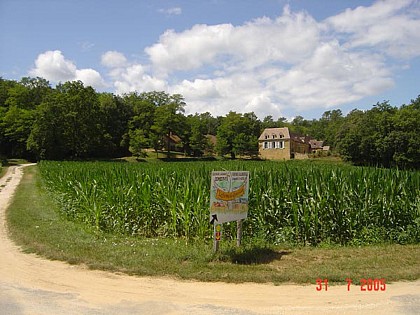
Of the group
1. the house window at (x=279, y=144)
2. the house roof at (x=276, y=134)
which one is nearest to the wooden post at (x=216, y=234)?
the house roof at (x=276, y=134)

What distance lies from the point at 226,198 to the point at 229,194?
0.11 m

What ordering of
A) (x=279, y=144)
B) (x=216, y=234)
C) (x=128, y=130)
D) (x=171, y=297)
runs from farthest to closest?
1. (x=279, y=144)
2. (x=128, y=130)
3. (x=216, y=234)
4. (x=171, y=297)

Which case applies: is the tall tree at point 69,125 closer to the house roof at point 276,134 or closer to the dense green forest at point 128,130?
the dense green forest at point 128,130

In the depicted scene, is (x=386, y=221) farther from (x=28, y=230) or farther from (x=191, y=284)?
(x=28, y=230)

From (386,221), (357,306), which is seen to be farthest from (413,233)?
(357,306)

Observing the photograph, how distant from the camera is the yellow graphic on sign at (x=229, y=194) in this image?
25.8ft

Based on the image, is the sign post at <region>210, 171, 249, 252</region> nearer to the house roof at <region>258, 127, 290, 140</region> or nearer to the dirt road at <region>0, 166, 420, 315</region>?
the dirt road at <region>0, 166, 420, 315</region>

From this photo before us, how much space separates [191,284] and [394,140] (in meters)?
64.5

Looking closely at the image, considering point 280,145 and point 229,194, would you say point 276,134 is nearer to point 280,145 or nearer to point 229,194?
point 280,145

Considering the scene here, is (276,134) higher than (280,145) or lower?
higher
